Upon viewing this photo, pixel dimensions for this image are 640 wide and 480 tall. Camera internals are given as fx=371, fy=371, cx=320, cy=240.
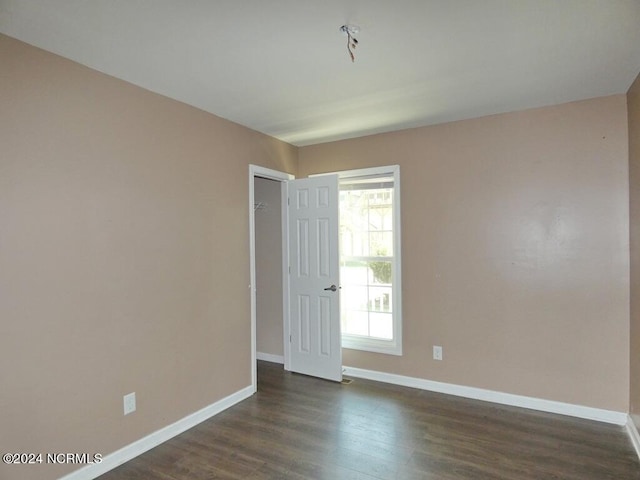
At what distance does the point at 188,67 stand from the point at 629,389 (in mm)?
3765

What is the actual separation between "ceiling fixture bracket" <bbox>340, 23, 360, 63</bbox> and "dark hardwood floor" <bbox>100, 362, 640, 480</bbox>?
2447mm

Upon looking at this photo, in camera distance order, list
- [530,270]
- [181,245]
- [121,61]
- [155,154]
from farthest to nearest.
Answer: [530,270] → [181,245] → [155,154] → [121,61]

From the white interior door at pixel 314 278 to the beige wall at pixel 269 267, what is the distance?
33cm

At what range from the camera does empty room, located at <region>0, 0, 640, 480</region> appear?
1.91 meters

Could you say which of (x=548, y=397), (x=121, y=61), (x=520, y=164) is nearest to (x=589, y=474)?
(x=548, y=397)

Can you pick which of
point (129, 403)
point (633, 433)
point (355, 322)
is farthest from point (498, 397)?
point (129, 403)

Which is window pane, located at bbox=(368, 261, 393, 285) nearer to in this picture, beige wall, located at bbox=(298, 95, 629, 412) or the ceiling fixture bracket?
beige wall, located at bbox=(298, 95, 629, 412)

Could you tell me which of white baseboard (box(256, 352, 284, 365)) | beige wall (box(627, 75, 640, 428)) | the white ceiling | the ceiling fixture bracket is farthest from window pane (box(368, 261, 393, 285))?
the ceiling fixture bracket

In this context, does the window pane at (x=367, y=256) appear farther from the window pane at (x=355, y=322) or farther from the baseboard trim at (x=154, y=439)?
the baseboard trim at (x=154, y=439)

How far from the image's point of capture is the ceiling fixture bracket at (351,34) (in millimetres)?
1814

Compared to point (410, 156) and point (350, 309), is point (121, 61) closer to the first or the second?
point (410, 156)

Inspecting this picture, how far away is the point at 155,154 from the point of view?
2637 millimetres

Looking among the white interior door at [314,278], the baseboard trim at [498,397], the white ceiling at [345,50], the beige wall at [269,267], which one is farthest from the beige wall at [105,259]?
the baseboard trim at [498,397]

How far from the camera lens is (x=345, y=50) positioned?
2062mm
